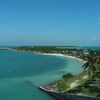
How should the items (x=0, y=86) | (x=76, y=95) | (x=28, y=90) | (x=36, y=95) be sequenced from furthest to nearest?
(x=0, y=86), (x=28, y=90), (x=36, y=95), (x=76, y=95)

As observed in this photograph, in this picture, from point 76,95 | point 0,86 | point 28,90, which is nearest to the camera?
point 76,95

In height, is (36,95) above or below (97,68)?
below

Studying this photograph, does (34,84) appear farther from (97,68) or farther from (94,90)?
(94,90)

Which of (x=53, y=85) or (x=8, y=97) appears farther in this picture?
(x=53, y=85)

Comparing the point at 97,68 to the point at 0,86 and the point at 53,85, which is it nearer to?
the point at 53,85

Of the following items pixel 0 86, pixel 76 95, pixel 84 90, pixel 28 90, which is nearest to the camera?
pixel 76 95

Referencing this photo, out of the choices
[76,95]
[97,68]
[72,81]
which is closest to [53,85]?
[72,81]

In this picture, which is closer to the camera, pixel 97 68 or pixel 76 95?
pixel 76 95

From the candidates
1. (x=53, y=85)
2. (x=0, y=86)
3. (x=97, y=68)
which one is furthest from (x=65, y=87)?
(x=0, y=86)

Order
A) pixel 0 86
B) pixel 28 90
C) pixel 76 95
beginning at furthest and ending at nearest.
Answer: pixel 0 86 → pixel 28 90 → pixel 76 95
